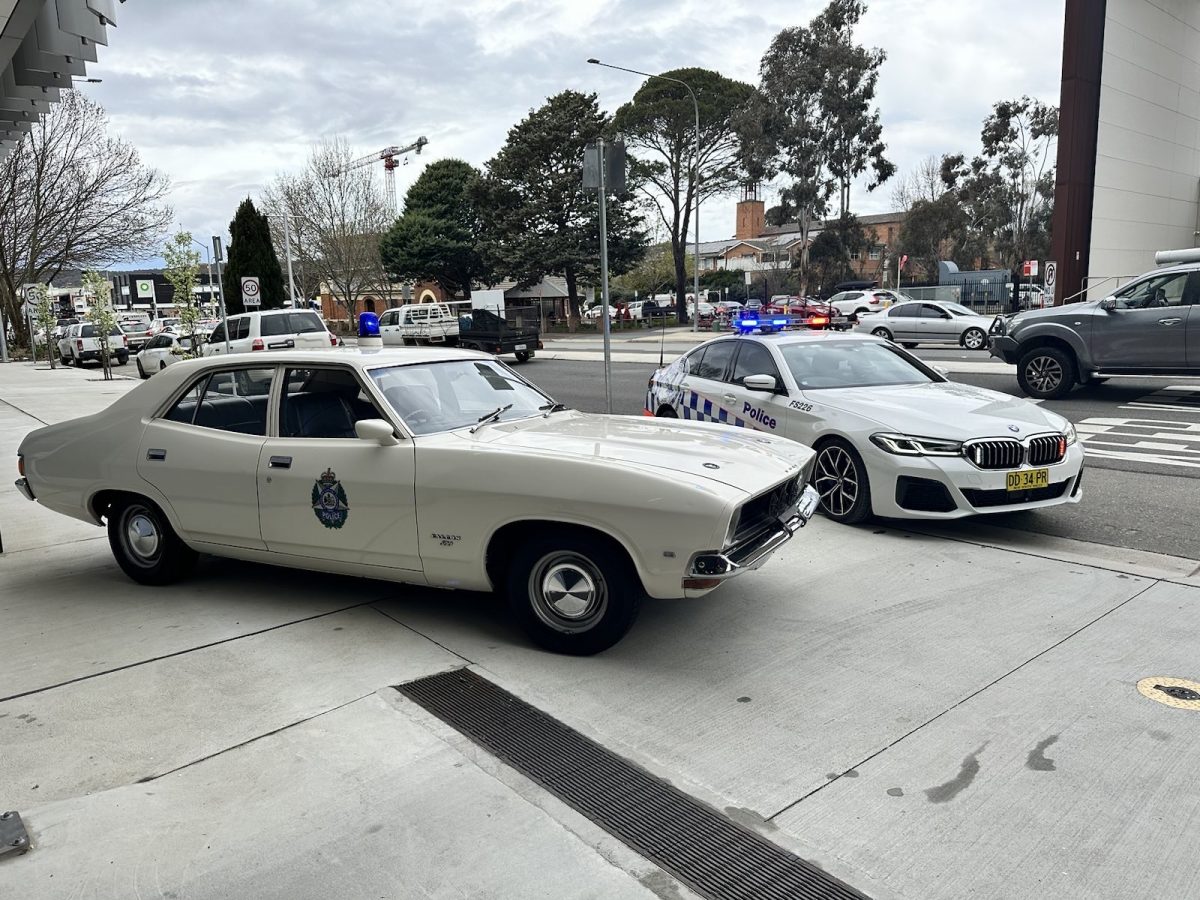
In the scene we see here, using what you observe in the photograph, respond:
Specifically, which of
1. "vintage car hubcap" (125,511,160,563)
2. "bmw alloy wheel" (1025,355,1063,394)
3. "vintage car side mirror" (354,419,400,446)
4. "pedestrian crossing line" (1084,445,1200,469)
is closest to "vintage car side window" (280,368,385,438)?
"vintage car side mirror" (354,419,400,446)

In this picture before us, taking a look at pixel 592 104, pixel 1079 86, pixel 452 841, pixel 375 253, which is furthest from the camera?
pixel 375 253

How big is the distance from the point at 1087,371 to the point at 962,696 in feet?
34.6

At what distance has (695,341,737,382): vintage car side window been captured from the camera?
26.9 feet

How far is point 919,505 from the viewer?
620 cm

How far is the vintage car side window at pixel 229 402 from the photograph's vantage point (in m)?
5.10

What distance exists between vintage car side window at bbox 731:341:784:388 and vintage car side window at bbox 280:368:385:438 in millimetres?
3833

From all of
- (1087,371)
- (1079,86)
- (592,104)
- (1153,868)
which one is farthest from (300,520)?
(592,104)

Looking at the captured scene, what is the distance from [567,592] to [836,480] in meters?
3.22

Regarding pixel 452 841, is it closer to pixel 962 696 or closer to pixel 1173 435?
pixel 962 696

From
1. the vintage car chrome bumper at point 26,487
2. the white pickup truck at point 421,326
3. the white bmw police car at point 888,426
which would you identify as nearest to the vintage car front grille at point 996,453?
the white bmw police car at point 888,426

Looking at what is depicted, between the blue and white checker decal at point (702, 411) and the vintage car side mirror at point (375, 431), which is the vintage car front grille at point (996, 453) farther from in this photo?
the vintage car side mirror at point (375, 431)

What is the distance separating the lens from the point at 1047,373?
42.8ft

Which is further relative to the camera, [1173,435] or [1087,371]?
[1087,371]

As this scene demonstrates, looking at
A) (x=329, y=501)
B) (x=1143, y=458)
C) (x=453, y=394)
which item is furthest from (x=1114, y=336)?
(x=329, y=501)
